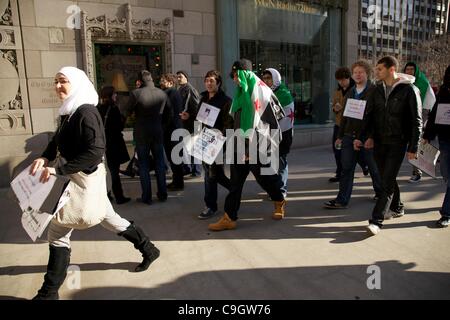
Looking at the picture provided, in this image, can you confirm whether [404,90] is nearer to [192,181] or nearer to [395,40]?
[192,181]

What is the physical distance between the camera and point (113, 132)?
532 centimetres

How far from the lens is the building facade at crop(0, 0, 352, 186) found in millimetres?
6656

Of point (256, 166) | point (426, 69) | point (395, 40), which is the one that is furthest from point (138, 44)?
point (395, 40)

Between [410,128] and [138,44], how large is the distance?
233 inches

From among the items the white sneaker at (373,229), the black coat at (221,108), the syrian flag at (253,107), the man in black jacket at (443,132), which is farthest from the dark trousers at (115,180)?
the man in black jacket at (443,132)

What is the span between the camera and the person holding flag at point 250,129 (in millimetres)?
4082

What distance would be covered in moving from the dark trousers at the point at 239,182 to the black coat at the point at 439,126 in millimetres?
1890

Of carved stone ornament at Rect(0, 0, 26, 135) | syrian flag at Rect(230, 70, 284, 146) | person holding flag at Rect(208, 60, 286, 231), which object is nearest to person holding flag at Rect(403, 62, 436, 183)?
person holding flag at Rect(208, 60, 286, 231)

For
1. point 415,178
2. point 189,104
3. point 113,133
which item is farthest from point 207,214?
point 415,178

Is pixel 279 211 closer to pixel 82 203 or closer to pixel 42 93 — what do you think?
pixel 82 203

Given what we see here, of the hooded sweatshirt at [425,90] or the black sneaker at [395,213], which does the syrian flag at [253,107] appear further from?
the hooded sweatshirt at [425,90]

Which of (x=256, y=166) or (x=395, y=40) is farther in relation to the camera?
(x=395, y=40)

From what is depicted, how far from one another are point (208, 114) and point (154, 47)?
Answer: 4246 millimetres

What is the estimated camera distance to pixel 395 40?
3376 inches
